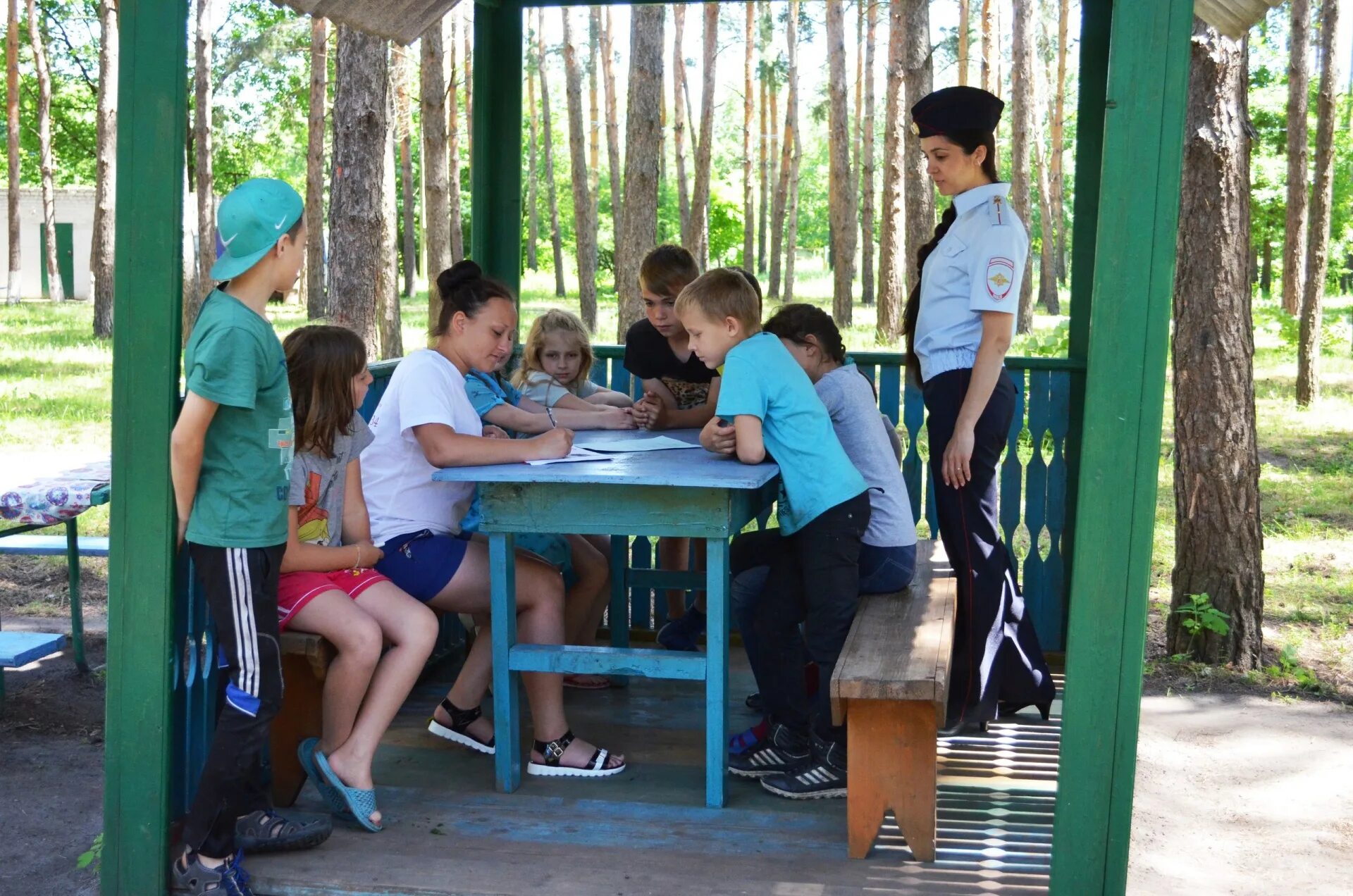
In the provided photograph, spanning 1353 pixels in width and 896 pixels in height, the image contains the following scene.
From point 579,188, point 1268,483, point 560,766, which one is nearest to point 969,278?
point 560,766

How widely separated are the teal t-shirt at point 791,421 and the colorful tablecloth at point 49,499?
2.16m

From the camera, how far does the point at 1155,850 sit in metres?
4.43

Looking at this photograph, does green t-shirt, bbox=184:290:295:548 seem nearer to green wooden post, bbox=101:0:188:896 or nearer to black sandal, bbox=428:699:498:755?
green wooden post, bbox=101:0:188:896

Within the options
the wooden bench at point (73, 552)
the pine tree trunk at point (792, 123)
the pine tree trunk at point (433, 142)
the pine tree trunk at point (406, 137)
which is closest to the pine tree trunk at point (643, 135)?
the pine tree trunk at point (433, 142)

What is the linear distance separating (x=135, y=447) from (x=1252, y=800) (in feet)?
12.9

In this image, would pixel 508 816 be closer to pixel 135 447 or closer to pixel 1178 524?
pixel 135 447

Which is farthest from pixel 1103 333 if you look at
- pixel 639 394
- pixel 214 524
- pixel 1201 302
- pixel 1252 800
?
pixel 1201 302

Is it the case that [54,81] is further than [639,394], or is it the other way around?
[54,81]

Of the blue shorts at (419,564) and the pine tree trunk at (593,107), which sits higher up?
the pine tree trunk at (593,107)

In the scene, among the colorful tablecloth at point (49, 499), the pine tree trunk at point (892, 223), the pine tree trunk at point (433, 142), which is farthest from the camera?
the pine tree trunk at point (892, 223)

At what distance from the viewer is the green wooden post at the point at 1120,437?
118 inches

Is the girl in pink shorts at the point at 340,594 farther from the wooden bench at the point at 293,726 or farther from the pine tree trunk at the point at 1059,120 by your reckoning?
the pine tree trunk at the point at 1059,120

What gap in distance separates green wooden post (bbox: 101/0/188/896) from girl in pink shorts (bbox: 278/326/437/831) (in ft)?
1.28

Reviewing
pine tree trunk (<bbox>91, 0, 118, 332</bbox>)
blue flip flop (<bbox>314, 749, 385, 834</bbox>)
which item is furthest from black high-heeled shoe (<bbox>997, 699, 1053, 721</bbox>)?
pine tree trunk (<bbox>91, 0, 118, 332</bbox>)
